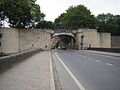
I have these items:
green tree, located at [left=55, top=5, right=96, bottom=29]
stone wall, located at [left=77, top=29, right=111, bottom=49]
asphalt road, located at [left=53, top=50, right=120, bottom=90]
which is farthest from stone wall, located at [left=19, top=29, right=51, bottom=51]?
asphalt road, located at [left=53, top=50, right=120, bottom=90]

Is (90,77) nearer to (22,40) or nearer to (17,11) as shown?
(17,11)

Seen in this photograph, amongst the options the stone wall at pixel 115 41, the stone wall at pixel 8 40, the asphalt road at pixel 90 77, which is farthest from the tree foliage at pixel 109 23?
the asphalt road at pixel 90 77

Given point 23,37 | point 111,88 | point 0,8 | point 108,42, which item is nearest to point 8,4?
point 0,8

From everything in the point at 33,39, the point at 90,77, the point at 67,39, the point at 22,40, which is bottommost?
the point at 90,77

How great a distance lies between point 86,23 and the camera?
78.7m

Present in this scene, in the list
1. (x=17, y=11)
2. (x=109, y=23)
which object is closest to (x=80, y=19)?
(x=109, y=23)

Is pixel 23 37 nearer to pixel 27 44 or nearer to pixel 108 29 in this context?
pixel 27 44

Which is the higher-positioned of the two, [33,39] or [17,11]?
[17,11]

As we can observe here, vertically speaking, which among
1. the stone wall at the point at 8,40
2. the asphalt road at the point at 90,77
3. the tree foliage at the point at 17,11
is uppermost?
the tree foliage at the point at 17,11

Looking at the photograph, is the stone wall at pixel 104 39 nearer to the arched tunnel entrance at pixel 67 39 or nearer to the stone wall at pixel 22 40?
the arched tunnel entrance at pixel 67 39

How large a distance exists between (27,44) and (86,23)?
28.7 meters

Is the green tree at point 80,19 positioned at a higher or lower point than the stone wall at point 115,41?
higher

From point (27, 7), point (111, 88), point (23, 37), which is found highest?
point (27, 7)

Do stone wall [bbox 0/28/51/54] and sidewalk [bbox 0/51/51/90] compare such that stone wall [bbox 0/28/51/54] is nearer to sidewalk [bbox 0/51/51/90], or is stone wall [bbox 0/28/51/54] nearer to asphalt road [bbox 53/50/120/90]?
asphalt road [bbox 53/50/120/90]
